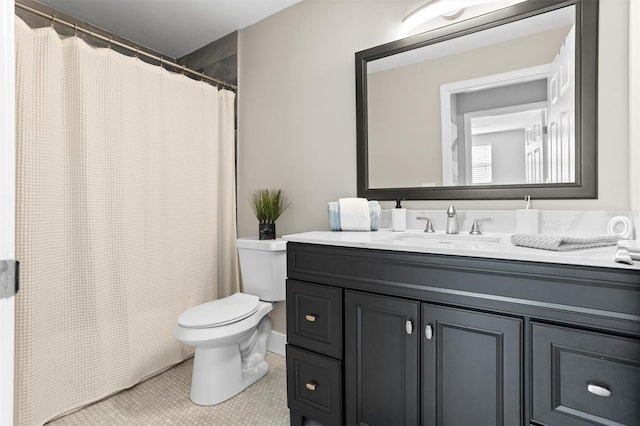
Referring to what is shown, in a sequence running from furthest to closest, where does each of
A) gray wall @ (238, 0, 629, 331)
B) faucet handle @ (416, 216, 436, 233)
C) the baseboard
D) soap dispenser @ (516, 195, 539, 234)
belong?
the baseboard, gray wall @ (238, 0, 629, 331), faucet handle @ (416, 216, 436, 233), soap dispenser @ (516, 195, 539, 234)

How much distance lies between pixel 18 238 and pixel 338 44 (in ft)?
6.54

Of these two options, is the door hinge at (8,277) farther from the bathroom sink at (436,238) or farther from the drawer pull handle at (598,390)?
the drawer pull handle at (598,390)

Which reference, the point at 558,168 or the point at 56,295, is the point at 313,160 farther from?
the point at 56,295

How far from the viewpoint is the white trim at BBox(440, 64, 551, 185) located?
147cm

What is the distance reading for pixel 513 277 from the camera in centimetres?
104

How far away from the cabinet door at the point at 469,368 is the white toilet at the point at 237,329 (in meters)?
1.04

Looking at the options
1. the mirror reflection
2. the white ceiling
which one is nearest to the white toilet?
the mirror reflection

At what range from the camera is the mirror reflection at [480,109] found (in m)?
1.42

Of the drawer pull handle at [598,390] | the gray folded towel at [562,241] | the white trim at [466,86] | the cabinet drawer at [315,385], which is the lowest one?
the cabinet drawer at [315,385]

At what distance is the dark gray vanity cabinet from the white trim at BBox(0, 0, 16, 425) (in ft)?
3.38

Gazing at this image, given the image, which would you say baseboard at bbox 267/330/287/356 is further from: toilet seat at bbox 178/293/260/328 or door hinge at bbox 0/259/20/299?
door hinge at bbox 0/259/20/299

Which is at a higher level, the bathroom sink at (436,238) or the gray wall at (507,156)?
the gray wall at (507,156)

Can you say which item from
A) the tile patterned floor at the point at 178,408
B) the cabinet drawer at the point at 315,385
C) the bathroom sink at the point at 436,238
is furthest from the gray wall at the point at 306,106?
the cabinet drawer at the point at 315,385

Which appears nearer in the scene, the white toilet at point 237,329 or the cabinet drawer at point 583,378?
the cabinet drawer at point 583,378
